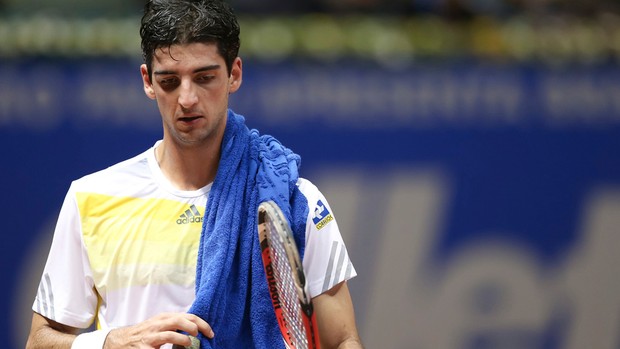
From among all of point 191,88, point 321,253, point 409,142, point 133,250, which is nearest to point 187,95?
point 191,88

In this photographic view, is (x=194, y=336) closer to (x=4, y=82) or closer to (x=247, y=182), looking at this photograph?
(x=247, y=182)

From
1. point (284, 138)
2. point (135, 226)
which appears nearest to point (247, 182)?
point (135, 226)

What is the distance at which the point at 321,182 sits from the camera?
6.20m

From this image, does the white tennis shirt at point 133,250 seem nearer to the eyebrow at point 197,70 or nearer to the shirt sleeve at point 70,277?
the shirt sleeve at point 70,277

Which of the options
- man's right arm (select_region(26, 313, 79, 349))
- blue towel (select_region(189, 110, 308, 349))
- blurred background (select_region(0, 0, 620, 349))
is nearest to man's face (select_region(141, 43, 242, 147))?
blue towel (select_region(189, 110, 308, 349))

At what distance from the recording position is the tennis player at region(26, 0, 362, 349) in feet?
10.1

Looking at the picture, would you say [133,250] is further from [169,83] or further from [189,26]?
[189,26]

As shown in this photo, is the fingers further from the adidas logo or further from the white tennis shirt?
the adidas logo

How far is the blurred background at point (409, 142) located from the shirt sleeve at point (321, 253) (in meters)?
2.82

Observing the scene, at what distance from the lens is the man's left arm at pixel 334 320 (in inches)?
126

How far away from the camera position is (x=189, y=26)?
312 cm

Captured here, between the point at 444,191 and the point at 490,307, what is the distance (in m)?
0.72

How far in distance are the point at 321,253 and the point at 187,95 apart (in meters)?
0.60

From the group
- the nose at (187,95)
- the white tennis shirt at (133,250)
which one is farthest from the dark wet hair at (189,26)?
the white tennis shirt at (133,250)
